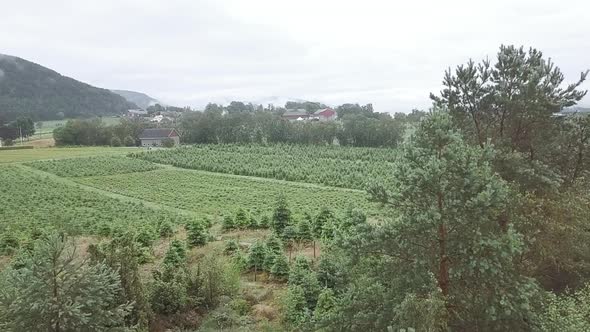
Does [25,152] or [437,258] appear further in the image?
[25,152]

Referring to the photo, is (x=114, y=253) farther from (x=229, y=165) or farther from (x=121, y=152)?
(x=121, y=152)

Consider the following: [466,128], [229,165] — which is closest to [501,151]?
[466,128]

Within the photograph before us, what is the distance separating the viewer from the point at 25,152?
2972 inches

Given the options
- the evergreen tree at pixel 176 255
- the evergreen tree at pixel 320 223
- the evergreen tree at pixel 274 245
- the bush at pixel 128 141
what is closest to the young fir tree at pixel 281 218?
the evergreen tree at pixel 320 223

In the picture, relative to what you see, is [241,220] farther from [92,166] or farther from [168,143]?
[168,143]

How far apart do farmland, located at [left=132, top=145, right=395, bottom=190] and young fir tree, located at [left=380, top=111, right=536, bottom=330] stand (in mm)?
40862

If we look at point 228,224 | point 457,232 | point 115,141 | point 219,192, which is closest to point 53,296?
point 457,232

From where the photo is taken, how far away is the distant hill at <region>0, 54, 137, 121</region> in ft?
527

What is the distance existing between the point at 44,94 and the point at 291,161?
141 m

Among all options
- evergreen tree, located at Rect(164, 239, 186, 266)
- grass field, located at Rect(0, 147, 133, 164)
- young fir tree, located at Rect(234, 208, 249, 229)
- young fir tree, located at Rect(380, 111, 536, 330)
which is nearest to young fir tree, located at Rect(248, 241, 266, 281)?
evergreen tree, located at Rect(164, 239, 186, 266)

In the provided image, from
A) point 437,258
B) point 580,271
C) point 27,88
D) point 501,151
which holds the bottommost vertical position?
point 580,271

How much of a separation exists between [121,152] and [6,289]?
70146 millimetres

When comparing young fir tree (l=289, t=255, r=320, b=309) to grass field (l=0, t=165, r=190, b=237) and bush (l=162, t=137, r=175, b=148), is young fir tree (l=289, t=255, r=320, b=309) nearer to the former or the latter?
grass field (l=0, t=165, r=190, b=237)

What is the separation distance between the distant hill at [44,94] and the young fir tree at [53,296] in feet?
536
